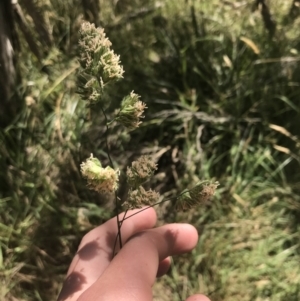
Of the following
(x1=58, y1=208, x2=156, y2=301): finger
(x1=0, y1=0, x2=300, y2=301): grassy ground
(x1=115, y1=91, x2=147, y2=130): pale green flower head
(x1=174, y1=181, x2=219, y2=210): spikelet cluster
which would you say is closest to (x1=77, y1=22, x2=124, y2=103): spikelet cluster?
(x1=115, y1=91, x2=147, y2=130): pale green flower head

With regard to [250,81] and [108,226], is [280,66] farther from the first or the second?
[108,226]

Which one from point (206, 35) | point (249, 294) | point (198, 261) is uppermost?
point (206, 35)

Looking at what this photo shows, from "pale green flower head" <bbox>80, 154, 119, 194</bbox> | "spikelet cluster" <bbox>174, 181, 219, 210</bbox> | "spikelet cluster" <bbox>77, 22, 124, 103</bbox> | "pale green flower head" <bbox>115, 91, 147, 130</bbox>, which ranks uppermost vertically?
"spikelet cluster" <bbox>77, 22, 124, 103</bbox>

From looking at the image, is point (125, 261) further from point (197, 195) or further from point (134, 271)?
point (197, 195)


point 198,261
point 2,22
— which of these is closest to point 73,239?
point 198,261

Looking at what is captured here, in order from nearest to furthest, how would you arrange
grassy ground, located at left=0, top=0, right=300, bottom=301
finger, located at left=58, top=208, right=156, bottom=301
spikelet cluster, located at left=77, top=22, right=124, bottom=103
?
1. spikelet cluster, located at left=77, top=22, right=124, bottom=103
2. finger, located at left=58, top=208, right=156, bottom=301
3. grassy ground, located at left=0, top=0, right=300, bottom=301

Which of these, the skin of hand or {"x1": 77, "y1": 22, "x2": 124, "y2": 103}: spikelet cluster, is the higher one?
{"x1": 77, "y1": 22, "x2": 124, "y2": 103}: spikelet cluster

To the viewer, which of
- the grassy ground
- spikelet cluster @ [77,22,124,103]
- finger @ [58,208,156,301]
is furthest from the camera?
the grassy ground

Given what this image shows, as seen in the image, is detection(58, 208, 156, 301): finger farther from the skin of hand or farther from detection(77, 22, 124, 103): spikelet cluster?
detection(77, 22, 124, 103): spikelet cluster
